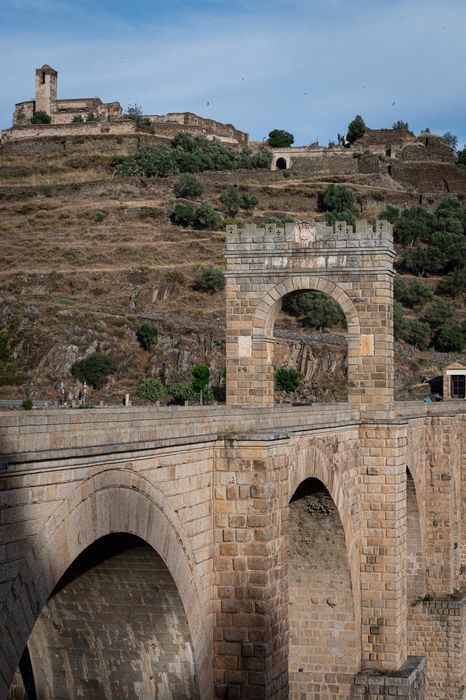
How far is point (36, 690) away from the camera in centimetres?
1252

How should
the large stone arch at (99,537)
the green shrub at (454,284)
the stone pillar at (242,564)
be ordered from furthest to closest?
the green shrub at (454,284), the stone pillar at (242,564), the large stone arch at (99,537)

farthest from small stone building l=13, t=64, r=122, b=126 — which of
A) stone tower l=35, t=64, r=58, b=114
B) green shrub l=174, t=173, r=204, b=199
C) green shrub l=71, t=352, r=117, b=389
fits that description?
green shrub l=71, t=352, r=117, b=389

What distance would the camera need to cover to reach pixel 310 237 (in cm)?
2173

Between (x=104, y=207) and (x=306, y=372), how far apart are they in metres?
32.0

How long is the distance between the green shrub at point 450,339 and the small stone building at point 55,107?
43106 mm

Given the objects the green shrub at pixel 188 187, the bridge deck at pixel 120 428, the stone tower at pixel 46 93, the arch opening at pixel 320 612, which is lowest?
the arch opening at pixel 320 612

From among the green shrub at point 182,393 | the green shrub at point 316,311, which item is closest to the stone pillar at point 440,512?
the green shrub at point 182,393

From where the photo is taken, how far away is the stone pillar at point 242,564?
1298cm

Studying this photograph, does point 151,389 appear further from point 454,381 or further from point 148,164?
point 148,164

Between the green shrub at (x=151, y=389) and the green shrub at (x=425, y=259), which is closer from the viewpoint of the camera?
the green shrub at (x=151, y=389)

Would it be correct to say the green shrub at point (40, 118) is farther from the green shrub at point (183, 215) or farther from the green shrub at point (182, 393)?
the green shrub at point (182, 393)

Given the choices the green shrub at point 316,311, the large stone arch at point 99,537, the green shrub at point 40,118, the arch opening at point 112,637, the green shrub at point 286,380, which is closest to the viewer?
the large stone arch at point 99,537

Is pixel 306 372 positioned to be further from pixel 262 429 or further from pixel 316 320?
pixel 262 429

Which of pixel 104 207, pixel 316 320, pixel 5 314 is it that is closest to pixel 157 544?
pixel 5 314
